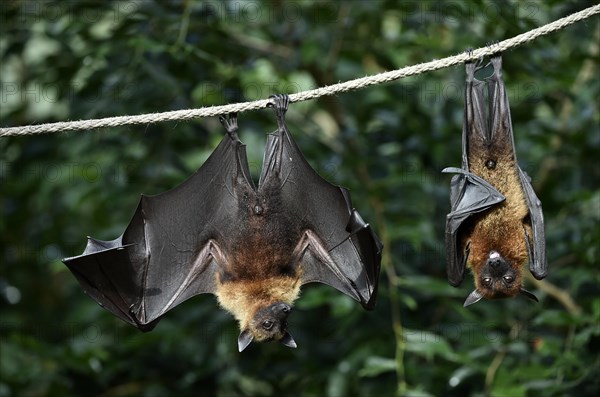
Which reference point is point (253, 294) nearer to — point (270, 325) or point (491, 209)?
point (270, 325)

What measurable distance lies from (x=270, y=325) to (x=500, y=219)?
1.52 m

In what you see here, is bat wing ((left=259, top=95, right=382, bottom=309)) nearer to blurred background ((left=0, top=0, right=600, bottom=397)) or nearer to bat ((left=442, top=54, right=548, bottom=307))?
bat ((left=442, top=54, right=548, bottom=307))

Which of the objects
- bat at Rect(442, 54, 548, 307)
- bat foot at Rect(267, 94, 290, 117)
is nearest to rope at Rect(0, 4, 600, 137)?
bat foot at Rect(267, 94, 290, 117)

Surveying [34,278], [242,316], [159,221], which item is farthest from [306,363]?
[34,278]

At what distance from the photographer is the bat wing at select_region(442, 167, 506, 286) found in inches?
183

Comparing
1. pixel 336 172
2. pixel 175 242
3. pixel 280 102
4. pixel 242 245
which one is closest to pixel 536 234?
pixel 280 102

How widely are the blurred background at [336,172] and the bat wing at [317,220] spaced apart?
90 cm

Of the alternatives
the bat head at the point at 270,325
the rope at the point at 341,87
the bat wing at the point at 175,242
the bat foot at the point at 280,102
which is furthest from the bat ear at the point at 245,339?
the rope at the point at 341,87

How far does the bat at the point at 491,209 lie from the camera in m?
4.62

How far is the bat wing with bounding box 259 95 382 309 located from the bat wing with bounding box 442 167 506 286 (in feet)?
1.57

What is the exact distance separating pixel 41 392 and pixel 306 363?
239 centimetres

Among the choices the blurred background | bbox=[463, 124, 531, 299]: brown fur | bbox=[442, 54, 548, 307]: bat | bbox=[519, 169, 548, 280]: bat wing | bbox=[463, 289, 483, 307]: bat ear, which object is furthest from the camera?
the blurred background

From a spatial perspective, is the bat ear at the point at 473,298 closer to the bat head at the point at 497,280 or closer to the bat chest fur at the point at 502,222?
the bat head at the point at 497,280

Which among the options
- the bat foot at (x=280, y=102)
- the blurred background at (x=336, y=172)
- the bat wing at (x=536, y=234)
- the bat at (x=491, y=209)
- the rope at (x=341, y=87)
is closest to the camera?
the rope at (x=341, y=87)
